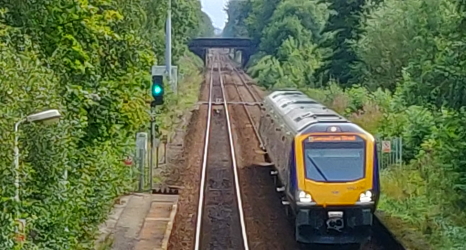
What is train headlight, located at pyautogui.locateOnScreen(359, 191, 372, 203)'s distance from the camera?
1570 cm

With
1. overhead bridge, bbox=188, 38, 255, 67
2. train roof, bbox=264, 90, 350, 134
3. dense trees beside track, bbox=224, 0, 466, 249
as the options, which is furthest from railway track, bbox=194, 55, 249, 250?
overhead bridge, bbox=188, 38, 255, 67

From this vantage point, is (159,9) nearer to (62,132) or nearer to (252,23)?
(62,132)

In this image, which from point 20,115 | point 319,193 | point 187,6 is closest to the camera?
point 20,115

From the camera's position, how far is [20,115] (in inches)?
371

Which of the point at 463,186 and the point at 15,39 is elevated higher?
the point at 15,39

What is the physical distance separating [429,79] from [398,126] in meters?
11.3

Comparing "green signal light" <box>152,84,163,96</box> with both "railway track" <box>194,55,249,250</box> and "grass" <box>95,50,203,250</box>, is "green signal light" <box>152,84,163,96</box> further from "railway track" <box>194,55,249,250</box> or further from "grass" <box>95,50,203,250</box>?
"grass" <box>95,50,203,250</box>

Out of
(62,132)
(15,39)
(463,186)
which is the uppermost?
(15,39)

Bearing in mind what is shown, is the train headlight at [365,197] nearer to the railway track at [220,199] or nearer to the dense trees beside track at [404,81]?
the dense trees beside track at [404,81]

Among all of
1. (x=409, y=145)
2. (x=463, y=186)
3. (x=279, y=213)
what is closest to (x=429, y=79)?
(x=463, y=186)

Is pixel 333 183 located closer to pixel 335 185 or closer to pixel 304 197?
pixel 335 185

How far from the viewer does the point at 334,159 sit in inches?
627

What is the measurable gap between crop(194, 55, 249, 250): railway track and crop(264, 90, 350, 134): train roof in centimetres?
214

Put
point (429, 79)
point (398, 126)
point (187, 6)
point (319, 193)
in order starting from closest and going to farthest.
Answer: point (429, 79) < point (319, 193) < point (398, 126) < point (187, 6)
